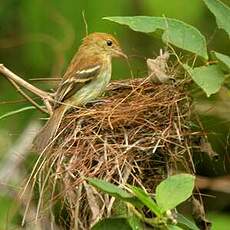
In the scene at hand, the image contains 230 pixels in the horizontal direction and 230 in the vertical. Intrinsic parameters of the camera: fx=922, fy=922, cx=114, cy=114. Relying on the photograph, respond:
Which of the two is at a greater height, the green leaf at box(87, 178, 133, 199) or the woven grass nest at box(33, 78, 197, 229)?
the green leaf at box(87, 178, 133, 199)

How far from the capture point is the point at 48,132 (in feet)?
12.2

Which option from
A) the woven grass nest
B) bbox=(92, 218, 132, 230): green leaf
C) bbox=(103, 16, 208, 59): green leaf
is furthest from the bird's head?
bbox=(92, 218, 132, 230): green leaf

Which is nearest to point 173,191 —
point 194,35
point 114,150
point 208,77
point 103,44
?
point 208,77

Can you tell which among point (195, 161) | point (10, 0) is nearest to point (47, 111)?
point (195, 161)

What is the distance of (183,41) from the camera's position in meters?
2.94

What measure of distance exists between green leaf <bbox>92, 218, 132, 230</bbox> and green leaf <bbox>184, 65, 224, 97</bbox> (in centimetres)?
52

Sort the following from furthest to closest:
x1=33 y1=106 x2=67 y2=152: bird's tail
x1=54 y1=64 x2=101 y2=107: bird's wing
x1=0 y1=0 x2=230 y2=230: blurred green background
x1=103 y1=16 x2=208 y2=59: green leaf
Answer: x1=54 y1=64 x2=101 y2=107: bird's wing → x1=0 y1=0 x2=230 y2=230: blurred green background → x1=33 y1=106 x2=67 y2=152: bird's tail → x1=103 y1=16 x2=208 y2=59: green leaf

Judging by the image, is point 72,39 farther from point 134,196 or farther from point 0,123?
point 134,196

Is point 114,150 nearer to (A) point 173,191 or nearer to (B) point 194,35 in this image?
(B) point 194,35

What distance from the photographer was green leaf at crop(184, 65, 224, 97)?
2.84 meters

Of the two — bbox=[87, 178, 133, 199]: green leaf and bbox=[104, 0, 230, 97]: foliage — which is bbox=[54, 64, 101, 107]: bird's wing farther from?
bbox=[87, 178, 133, 199]: green leaf

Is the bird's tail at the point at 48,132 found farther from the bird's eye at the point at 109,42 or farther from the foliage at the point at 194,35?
the bird's eye at the point at 109,42

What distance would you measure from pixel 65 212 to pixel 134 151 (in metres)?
0.34

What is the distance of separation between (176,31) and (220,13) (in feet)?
0.50
